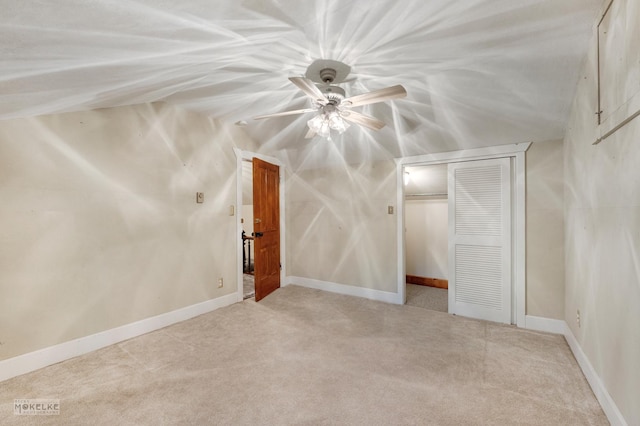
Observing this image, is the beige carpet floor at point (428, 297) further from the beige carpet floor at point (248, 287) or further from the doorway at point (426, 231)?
the beige carpet floor at point (248, 287)

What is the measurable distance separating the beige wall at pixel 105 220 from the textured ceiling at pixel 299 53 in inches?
11.3

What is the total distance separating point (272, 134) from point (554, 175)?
3363mm

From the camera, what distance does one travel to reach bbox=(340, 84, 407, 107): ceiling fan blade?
182 centimetres

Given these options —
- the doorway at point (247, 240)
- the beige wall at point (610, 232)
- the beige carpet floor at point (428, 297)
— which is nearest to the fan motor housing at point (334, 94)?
the beige wall at point (610, 232)

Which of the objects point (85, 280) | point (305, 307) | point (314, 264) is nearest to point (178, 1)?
point (85, 280)

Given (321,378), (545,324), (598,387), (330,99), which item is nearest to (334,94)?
(330,99)

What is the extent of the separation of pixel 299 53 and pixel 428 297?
3737 millimetres

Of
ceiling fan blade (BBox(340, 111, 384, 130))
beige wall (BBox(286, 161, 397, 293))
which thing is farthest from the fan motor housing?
beige wall (BBox(286, 161, 397, 293))

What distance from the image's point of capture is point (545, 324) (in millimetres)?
2982

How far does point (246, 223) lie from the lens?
716cm

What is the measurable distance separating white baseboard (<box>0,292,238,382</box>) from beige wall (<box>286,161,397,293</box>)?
1806 mm

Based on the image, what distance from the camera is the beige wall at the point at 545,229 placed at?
9.62ft

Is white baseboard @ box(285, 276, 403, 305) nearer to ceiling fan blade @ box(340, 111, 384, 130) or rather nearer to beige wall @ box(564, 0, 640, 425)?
beige wall @ box(564, 0, 640, 425)

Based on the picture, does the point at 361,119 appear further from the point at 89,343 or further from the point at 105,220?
the point at 89,343
